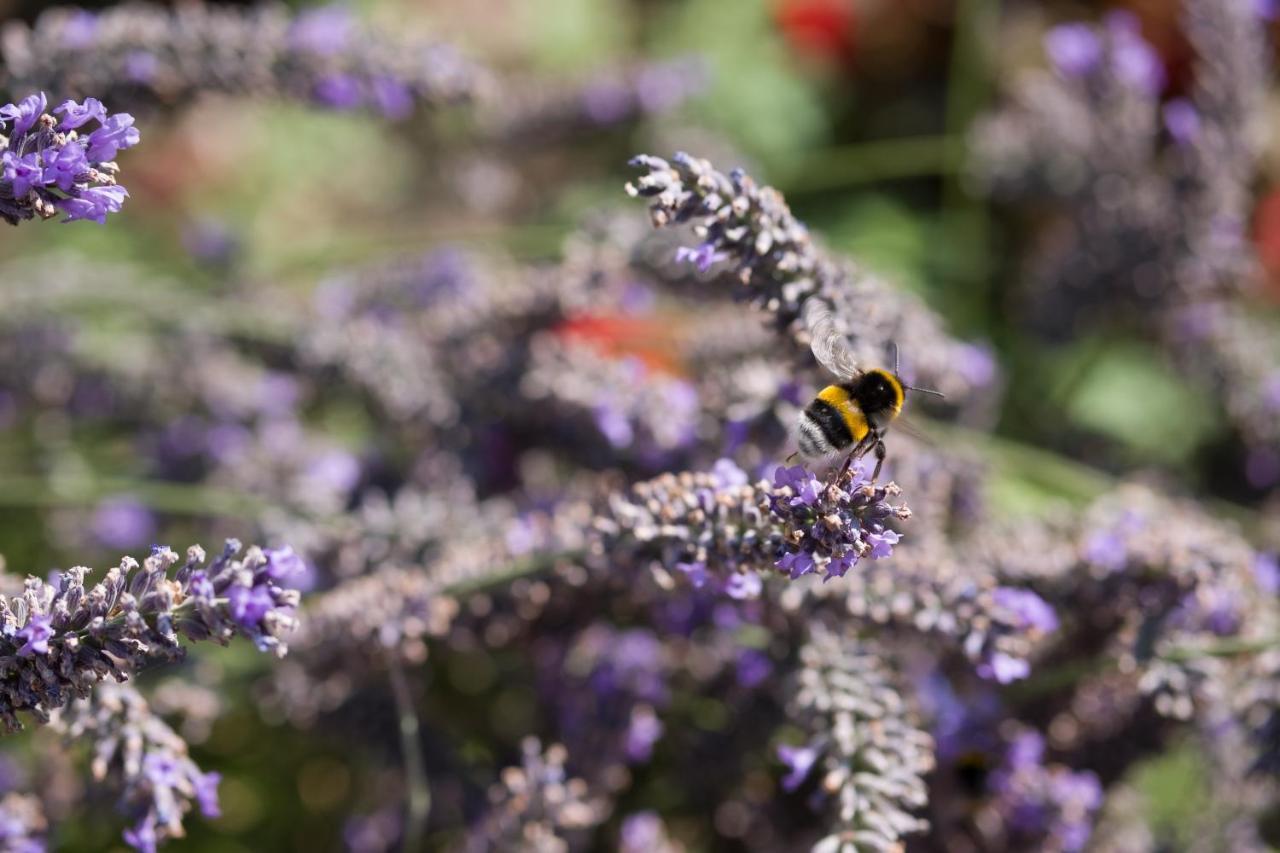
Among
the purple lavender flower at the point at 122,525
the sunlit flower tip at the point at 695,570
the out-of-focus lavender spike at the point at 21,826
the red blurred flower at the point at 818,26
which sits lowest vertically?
the out-of-focus lavender spike at the point at 21,826

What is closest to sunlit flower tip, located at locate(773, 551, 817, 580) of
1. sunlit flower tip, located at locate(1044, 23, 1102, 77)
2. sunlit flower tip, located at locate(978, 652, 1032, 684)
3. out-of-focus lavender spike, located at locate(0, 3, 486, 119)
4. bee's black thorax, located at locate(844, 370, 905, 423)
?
bee's black thorax, located at locate(844, 370, 905, 423)

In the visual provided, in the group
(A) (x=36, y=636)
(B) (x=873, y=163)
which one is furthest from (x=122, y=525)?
(B) (x=873, y=163)

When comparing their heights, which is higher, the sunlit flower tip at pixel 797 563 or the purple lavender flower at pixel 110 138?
the purple lavender flower at pixel 110 138

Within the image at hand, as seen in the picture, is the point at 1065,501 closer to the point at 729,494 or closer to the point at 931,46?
the point at 729,494

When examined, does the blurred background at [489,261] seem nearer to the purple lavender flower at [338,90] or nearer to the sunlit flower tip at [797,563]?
the purple lavender flower at [338,90]

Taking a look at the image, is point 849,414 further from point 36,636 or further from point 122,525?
point 122,525

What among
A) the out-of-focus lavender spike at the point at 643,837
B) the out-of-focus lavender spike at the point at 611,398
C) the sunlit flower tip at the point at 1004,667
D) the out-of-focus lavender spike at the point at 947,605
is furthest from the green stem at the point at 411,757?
the sunlit flower tip at the point at 1004,667

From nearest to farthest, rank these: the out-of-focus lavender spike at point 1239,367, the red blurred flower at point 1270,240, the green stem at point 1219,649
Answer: the green stem at point 1219,649, the out-of-focus lavender spike at point 1239,367, the red blurred flower at point 1270,240
